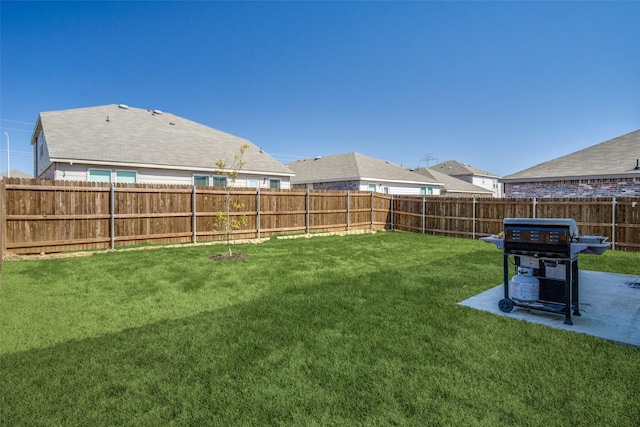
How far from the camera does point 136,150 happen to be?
1506 cm

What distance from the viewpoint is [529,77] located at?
15.7m

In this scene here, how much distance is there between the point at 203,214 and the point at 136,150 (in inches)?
231

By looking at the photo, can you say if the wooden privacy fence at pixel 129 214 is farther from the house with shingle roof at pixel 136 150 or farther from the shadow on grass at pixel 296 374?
the shadow on grass at pixel 296 374

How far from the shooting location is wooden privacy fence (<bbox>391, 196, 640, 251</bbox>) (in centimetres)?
1080

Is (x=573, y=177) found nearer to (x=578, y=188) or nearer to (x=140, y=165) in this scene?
(x=578, y=188)

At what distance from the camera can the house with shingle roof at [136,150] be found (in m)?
13.4

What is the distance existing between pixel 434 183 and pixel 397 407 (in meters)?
27.7

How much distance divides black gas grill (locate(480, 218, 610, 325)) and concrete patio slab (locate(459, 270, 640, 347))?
0.14 meters

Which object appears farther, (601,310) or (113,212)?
(113,212)

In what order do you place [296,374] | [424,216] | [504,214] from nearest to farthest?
[296,374] < [504,214] < [424,216]

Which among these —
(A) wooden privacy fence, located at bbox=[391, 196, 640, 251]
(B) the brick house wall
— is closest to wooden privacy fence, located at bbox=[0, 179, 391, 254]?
(A) wooden privacy fence, located at bbox=[391, 196, 640, 251]

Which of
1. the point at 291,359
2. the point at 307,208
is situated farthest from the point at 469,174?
the point at 291,359

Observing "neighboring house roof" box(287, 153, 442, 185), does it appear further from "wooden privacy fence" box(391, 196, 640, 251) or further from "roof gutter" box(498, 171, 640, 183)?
"roof gutter" box(498, 171, 640, 183)

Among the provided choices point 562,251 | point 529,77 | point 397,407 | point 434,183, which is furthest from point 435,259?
point 434,183
